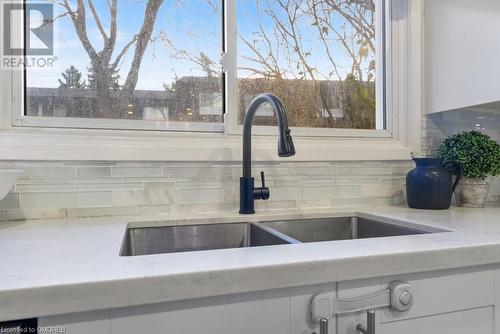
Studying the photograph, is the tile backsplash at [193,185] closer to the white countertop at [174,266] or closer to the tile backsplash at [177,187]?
the tile backsplash at [177,187]

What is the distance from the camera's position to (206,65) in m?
1.36

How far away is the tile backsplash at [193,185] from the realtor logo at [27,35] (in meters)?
0.37

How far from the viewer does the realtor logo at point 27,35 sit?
113 cm

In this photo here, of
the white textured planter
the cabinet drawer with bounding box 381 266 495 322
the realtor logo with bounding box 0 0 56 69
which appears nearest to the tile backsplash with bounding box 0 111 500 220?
the white textured planter

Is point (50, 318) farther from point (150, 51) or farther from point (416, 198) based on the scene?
point (416, 198)

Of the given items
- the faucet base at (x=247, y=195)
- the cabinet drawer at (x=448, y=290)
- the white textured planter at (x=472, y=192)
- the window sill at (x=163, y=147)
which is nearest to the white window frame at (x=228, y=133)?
the window sill at (x=163, y=147)

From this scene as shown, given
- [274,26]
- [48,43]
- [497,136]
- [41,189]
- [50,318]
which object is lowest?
[50,318]

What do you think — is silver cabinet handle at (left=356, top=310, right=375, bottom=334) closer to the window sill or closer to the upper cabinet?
the window sill

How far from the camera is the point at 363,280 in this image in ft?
2.14

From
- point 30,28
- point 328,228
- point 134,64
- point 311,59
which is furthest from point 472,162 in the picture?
point 30,28

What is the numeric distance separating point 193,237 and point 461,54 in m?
1.26

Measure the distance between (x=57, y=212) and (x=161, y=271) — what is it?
0.73m

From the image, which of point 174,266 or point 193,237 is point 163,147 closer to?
point 193,237

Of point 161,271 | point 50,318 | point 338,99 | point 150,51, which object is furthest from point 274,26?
point 50,318
